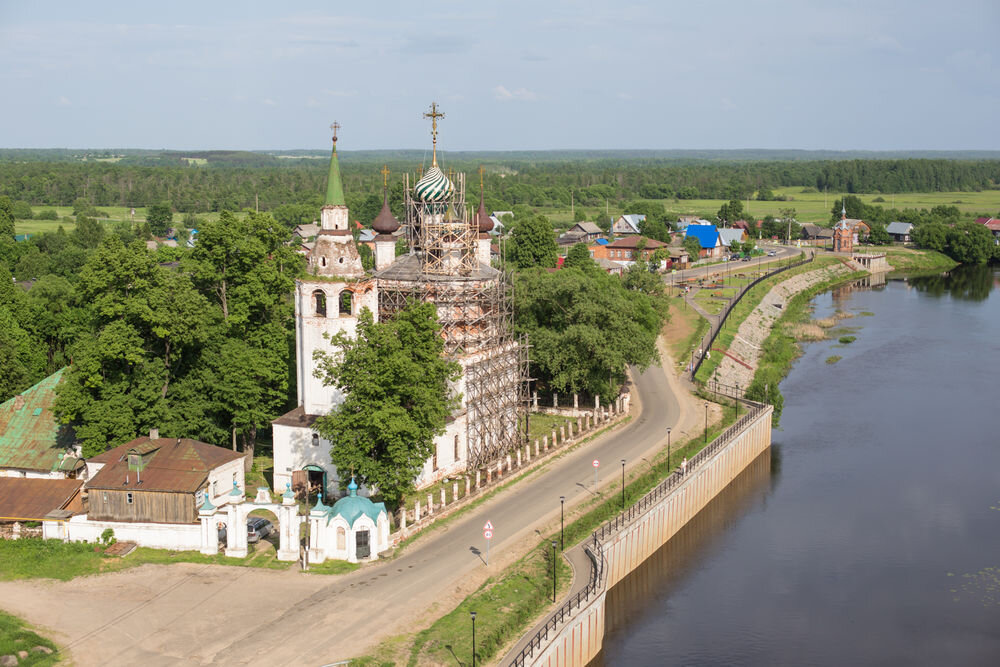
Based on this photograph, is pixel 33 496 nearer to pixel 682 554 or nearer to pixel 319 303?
pixel 319 303

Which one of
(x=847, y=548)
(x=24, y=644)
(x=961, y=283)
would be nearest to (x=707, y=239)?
(x=961, y=283)

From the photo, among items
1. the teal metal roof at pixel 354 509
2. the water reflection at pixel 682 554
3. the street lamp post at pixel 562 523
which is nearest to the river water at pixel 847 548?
the water reflection at pixel 682 554

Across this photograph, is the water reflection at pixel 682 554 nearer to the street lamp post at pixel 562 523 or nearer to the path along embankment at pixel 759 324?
the street lamp post at pixel 562 523

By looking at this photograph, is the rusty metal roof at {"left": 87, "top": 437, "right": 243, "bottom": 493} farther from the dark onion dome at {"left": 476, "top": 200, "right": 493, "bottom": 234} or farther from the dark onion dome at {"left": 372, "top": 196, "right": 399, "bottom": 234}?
the dark onion dome at {"left": 476, "top": 200, "right": 493, "bottom": 234}

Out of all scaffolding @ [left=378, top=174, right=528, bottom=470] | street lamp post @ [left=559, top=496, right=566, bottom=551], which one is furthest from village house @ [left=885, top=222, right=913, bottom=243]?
street lamp post @ [left=559, top=496, right=566, bottom=551]

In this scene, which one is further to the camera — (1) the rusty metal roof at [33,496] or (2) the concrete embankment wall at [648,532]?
(1) the rusty metal roof at [33,496]
